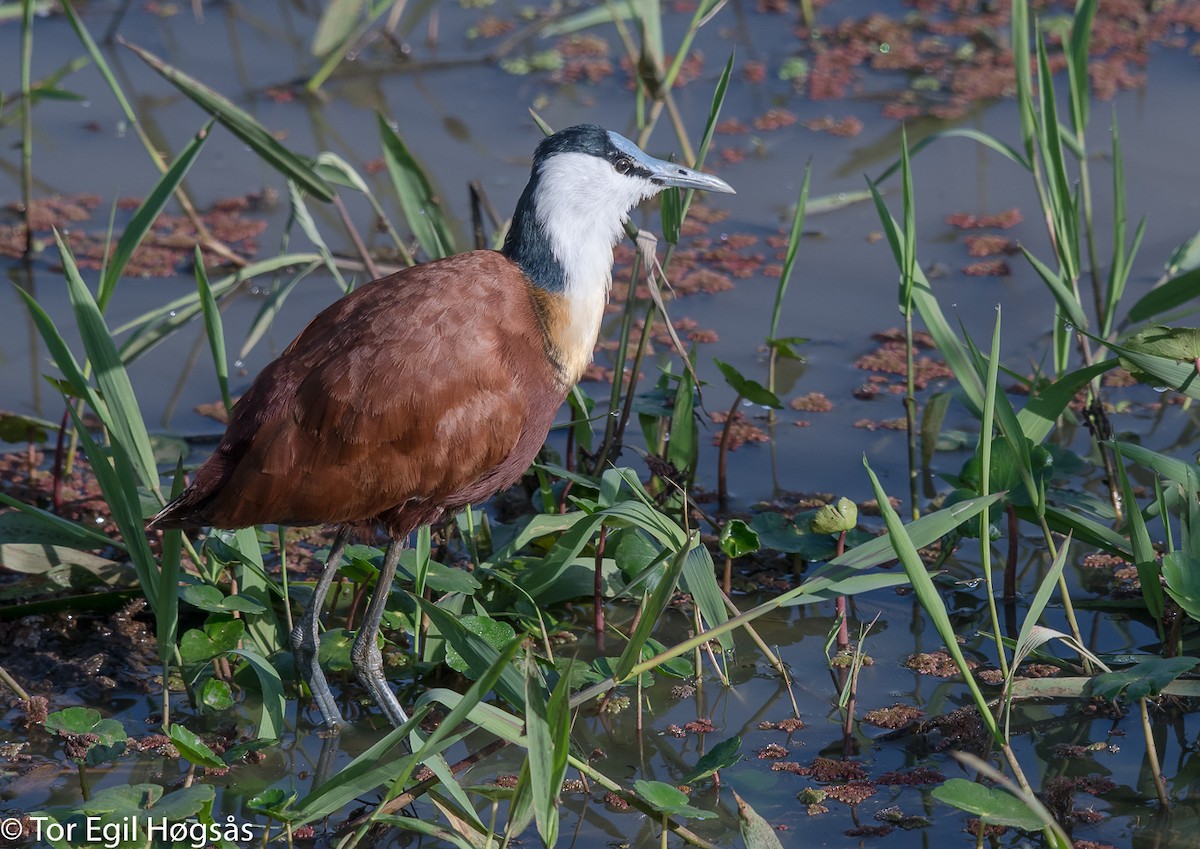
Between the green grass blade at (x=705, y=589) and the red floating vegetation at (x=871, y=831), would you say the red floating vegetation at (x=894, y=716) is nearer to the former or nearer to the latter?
the red floating vegetation at (x=871, y=831)

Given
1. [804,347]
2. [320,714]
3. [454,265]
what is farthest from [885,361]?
[320,714]

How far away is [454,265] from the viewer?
372cm

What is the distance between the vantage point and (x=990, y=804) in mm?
2762

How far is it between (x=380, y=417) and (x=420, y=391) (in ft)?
0.40

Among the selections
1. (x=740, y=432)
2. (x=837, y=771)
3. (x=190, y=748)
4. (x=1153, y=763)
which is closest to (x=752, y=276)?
(x=740, y=432)

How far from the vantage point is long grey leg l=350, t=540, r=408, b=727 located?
367cm

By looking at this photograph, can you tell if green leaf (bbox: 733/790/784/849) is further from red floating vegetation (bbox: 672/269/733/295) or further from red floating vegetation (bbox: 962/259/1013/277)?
red floating vegetation (bbox: 962/259/1013/277)

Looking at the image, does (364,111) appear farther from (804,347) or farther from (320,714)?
(320,714)

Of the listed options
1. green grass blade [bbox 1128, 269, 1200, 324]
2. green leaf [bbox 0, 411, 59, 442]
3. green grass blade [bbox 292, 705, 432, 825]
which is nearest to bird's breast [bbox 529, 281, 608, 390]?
green grass blade [bbox 292, 705, 432, 825]

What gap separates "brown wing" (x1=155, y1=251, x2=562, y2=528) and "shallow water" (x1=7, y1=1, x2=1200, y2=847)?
2.25ft

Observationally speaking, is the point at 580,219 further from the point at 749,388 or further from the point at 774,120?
the point at 774,120

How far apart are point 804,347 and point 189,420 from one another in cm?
234

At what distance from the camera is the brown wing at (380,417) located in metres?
3.53

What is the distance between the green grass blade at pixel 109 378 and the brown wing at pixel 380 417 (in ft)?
0.58
